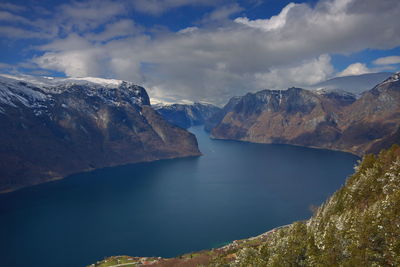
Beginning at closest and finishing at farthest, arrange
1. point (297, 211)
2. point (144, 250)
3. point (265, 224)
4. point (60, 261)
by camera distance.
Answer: point (60, 261) → point (144, 250) → point (265, 224) → point (297, 211)

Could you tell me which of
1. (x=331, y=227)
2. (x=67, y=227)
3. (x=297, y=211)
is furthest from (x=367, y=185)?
(x=67, y=227)

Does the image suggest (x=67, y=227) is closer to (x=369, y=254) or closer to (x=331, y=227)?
(x=331, y=227)

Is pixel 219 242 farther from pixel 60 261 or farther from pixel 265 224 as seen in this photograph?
pixel 60 261

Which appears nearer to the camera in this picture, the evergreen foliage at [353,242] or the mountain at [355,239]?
the evergreen foliage at [353,242]

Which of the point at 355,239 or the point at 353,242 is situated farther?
the point at 355,239

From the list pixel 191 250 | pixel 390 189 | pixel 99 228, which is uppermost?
pixel 390 189

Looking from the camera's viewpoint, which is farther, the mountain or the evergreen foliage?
the mountain

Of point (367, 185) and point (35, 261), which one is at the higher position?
point (367, 185)

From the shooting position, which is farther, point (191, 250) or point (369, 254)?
point (191, 250)

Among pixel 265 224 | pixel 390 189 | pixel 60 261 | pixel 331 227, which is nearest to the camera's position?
pixel 331 227
